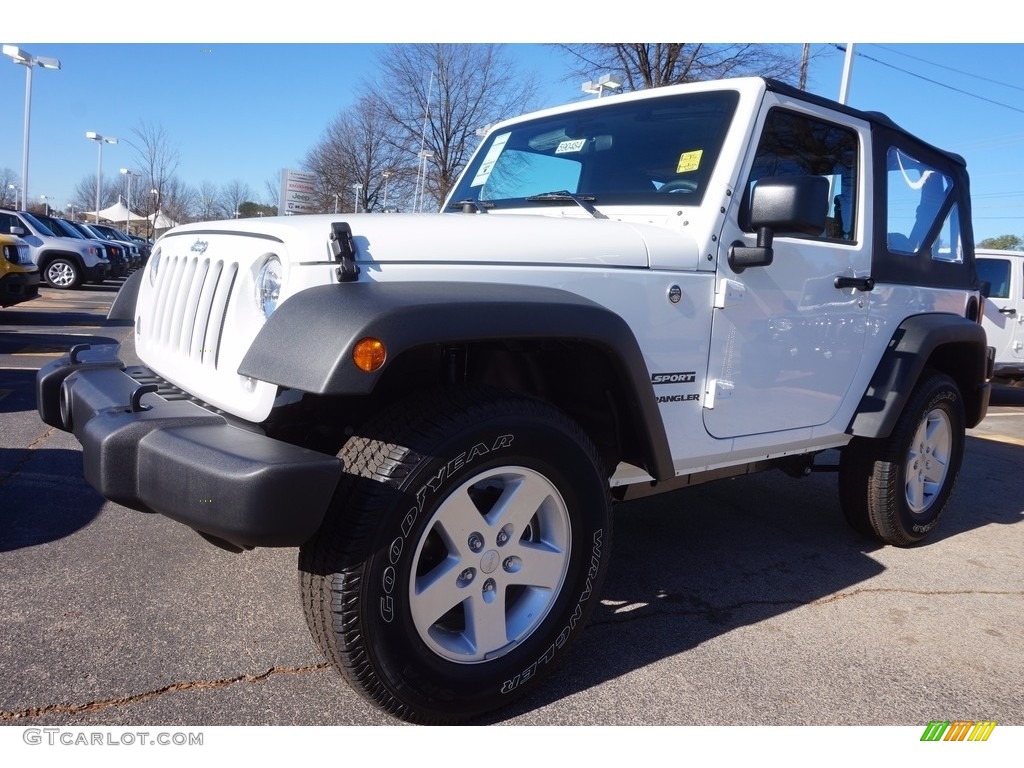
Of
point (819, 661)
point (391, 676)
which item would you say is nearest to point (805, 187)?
point (819, 661)

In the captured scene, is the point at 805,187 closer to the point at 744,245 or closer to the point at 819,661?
the point at 744,245

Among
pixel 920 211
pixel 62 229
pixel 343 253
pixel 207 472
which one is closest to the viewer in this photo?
pixel 207 472

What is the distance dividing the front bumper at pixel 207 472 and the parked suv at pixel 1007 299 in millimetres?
10202

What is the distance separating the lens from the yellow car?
10.1m

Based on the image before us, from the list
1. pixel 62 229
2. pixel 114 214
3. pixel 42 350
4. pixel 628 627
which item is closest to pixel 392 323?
pixel 628 627

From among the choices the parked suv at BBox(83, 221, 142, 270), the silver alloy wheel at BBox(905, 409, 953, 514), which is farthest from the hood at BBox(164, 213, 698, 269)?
the parked suv at BBox(83, 221, 142, 270)

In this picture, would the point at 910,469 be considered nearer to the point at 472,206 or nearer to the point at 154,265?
the point at 472,206

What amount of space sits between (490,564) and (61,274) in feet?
63.4

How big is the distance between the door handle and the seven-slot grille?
2.43 metres

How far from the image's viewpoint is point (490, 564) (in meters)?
2.31

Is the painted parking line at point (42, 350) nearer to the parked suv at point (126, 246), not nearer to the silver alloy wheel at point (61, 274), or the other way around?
the silver alloy wheel at point (61, 274)

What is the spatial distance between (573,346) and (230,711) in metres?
1.46

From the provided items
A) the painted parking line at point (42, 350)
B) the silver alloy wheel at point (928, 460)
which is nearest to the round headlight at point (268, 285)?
the silver alloy wheel at point (928, 460)

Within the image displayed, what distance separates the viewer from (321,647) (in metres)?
2.12
